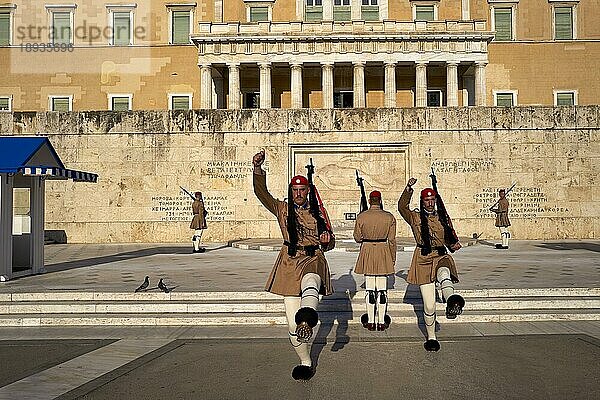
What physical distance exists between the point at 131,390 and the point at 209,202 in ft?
65.2

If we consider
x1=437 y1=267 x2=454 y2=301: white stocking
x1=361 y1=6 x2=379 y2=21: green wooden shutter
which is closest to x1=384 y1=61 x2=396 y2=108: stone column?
x1=361 y1=6 x2=379 y2=21: green wooden shutter

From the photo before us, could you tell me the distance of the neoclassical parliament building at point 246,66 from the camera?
45.5 m

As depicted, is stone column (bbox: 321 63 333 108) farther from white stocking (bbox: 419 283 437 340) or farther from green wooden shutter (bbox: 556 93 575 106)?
white stocking (bbox: 419 283 437 340)

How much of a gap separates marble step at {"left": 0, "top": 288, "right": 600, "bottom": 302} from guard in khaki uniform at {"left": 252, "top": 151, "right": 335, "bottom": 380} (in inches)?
167

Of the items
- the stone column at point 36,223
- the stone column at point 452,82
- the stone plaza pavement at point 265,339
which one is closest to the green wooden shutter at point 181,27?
the stone column at point 452,82

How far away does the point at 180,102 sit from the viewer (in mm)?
47438

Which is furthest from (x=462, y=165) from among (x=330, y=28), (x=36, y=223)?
(x=330, y=28)

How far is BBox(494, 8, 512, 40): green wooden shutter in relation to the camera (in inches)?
1849

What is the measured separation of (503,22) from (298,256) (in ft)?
154

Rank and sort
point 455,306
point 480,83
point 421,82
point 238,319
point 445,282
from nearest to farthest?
point 455,306, point 445,282, point 238,319, point 421,82, point 480,83

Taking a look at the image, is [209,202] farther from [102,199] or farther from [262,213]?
[102,199]

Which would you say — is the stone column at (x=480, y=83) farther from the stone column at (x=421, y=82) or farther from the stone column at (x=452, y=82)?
the stone column at (x=421, y=82)

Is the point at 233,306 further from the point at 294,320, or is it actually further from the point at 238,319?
the point at 294,320

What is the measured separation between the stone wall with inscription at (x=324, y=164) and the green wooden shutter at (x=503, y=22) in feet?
78.1
